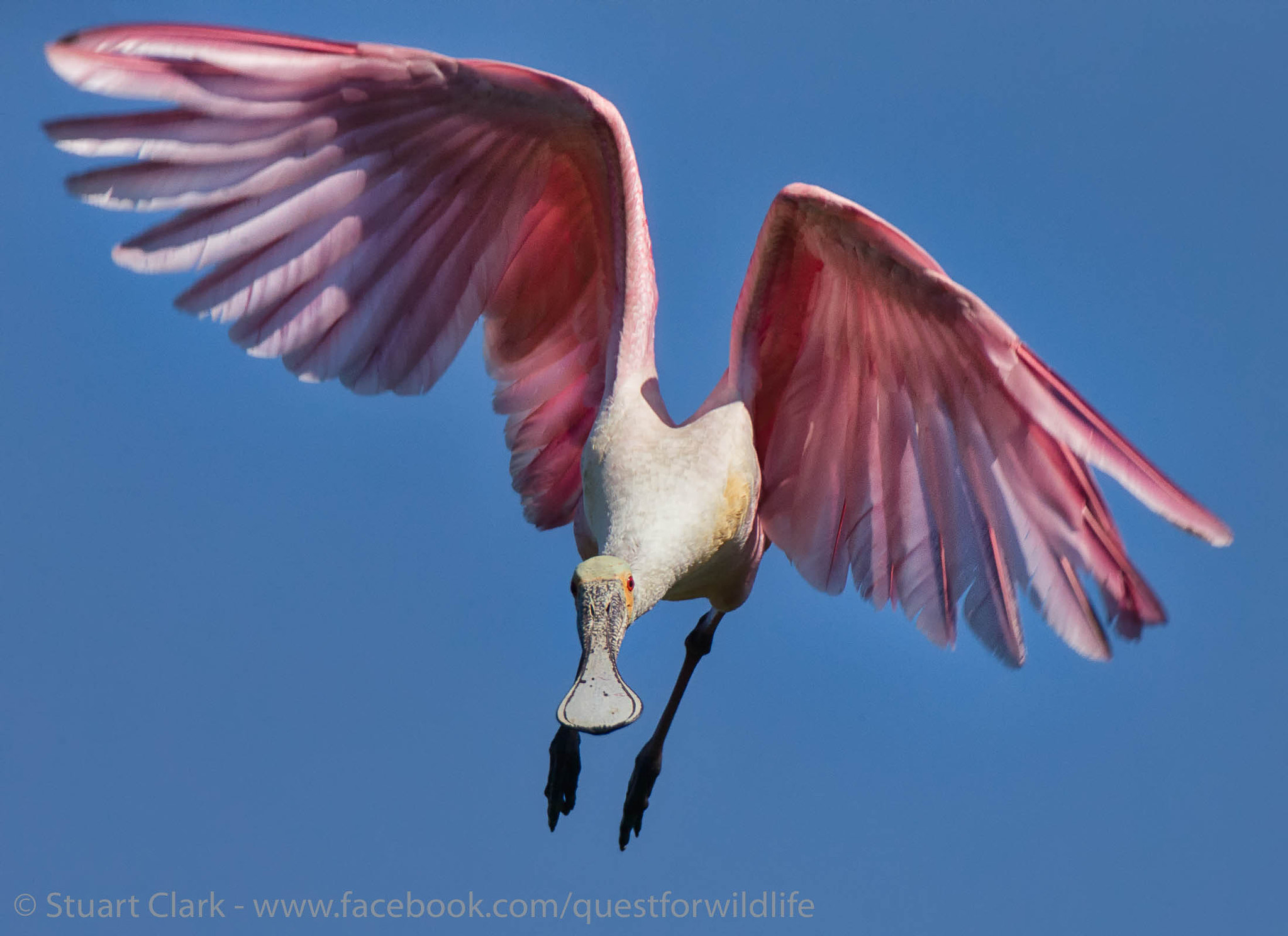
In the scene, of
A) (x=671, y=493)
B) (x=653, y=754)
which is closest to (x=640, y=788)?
(x=653, y=754)

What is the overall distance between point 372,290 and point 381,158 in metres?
0.71

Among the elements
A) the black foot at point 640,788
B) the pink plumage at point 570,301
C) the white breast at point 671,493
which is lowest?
the black foot at point 640,788

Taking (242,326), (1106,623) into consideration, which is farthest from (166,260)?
(1106,623)

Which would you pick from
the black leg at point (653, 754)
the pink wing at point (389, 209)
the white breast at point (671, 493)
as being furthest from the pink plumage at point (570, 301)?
the black leg at point (653, 754)

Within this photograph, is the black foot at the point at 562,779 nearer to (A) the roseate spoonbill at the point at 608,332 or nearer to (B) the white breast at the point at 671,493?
(A) the roseate spoonbill at the point at 608,332

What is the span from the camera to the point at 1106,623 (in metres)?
7.29

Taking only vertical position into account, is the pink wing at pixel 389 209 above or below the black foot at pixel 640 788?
above

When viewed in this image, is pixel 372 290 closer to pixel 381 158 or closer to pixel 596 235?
pixel 381 158

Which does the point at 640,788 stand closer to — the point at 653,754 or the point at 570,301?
the point at 653,754

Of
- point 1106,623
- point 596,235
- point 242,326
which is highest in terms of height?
point 596,235

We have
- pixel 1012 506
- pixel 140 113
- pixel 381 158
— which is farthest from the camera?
pixel 381 158

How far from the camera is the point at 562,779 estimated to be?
27.5 feet

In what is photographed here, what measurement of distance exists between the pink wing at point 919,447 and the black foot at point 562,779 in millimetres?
1587

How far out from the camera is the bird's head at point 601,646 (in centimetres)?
620
